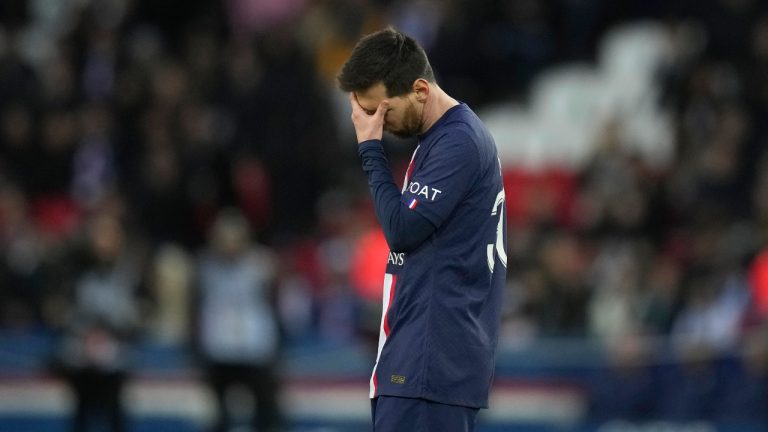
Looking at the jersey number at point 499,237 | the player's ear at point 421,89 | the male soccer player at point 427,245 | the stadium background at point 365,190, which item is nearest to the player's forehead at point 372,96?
the male soccer player at point 427,245

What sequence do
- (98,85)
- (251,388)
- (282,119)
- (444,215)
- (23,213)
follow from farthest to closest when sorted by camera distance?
1. (98,85)
2. (282,119)
3. (23,213)
4. (251,388)
5. (444,215)

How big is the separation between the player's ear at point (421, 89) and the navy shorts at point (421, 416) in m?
1.01

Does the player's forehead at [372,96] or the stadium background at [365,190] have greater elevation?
the stadium background at [365,190]

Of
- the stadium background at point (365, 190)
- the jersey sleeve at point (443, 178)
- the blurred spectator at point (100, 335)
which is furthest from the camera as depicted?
the stadium background at point (365, 190)

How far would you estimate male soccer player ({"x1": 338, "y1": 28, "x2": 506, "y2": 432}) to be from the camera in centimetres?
510

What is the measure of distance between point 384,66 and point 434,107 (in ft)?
0.88

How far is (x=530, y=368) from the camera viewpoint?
480 inches

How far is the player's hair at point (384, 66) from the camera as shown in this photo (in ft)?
16.8

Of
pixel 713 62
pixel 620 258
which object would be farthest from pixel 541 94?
pixel 620 258

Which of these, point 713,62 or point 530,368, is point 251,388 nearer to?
point 530,368

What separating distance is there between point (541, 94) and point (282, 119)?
2.86 m

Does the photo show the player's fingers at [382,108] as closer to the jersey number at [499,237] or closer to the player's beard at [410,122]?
the player's beard at [410,122]

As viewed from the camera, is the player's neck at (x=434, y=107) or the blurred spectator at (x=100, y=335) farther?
the blurred spectator at (x=100, y=335)

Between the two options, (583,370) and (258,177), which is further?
(258,177)
